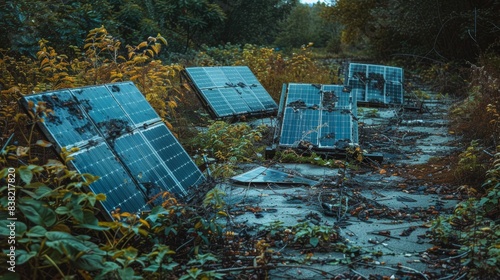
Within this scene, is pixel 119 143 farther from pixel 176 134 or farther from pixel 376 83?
pixel 376 83

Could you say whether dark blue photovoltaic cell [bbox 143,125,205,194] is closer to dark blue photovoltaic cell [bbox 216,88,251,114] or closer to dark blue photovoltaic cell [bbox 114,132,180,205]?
dark blue photovoltaic cell [bbox 114,132,180,205]

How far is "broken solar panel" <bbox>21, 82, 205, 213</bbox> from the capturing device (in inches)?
190

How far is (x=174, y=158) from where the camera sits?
20.3 feet

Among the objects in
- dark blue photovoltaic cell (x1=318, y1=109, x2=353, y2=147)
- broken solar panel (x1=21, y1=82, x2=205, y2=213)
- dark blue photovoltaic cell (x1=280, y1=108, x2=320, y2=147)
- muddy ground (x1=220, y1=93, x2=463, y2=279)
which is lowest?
muddy ground (x1=220, y1=93, x2=463, y2=279)

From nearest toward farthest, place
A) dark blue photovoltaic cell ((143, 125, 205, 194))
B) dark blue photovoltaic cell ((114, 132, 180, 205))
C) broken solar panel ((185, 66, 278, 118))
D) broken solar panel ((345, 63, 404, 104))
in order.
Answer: dark blue photovoltaic cell ((114, 132, 180, 205)) → dark blue photovoltaic cell ((143, 125, 205, 194)) → broken solar panel ((185, 66, 278, 118)) → broken solar panel ((345, 63, 404, 104))

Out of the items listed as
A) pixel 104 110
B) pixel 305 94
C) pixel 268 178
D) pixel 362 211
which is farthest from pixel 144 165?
pixel 305 94

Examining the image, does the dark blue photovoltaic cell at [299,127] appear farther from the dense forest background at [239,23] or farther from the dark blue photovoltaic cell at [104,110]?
the dense forest background at [239,23]

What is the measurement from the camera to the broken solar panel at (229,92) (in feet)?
36.7

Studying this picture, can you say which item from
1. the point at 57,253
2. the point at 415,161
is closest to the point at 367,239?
the point at 57,253

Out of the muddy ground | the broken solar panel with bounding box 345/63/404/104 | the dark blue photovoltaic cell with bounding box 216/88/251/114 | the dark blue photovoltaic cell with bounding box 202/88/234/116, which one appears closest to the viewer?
the muddy ground

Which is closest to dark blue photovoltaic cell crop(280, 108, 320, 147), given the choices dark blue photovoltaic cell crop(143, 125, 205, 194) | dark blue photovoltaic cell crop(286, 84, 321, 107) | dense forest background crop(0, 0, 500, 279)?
dark blue photovoltaic cell crop(286, 84, 321, 107)

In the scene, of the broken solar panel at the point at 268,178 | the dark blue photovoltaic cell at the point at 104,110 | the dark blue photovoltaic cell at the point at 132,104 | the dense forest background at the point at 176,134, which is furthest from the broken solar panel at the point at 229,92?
the dark blue photovoltaic cell at the point at 104,110

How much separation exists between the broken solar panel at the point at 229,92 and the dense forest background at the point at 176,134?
37 centimetres

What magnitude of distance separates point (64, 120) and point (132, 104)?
1321mm
